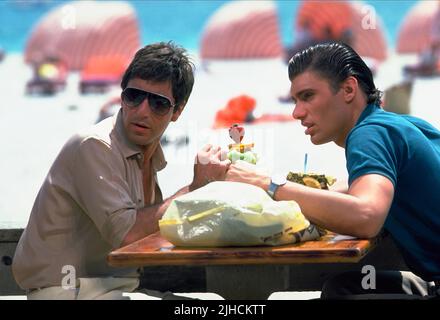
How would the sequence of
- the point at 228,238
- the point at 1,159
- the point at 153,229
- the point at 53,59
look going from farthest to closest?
the point at 53,59 → the point at 1,159 → the point at 153,229 → the point at 228,238

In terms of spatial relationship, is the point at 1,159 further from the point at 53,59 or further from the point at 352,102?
the point at 352,102

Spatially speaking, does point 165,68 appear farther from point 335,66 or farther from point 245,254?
point 245,254

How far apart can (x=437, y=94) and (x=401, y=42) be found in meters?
1.89

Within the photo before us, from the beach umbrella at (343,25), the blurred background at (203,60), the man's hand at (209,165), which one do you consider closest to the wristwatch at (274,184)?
the man's hand at (209,165)

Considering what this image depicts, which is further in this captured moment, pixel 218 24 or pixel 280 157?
pixel 218 24

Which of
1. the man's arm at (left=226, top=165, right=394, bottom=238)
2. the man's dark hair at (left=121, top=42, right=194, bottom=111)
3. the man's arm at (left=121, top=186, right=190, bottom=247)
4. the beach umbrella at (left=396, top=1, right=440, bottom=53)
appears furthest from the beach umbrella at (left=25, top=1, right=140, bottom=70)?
the man's arm at (left=226, top=165, right=394, bottom=238)

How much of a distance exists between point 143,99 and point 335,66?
0.60 metres

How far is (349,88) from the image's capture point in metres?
2.96

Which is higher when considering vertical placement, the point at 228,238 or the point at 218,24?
the point at 218,24

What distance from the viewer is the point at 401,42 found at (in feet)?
69.7

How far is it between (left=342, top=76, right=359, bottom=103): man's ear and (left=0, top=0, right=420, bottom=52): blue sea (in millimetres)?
18604

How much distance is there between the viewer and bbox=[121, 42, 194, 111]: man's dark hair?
3.09m

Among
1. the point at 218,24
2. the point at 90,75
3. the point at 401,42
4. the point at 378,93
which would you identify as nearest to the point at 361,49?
the point at 401,42

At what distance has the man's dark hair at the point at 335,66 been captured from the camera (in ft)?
9.71
